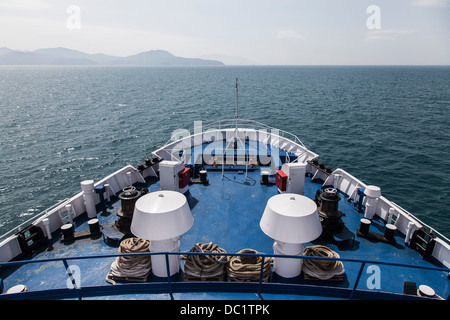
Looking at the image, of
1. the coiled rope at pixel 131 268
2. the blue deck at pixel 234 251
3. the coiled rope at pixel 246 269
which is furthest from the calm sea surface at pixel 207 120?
the coiled rope at pixel 246 269

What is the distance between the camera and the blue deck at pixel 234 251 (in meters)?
6.93

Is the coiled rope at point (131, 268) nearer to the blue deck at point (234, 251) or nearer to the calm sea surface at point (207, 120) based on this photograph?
the blue deck at point (234, 251)

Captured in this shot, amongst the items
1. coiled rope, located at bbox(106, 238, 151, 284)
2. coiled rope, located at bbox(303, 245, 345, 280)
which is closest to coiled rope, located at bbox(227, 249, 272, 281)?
coiled rope, located at bbox(303, 245, 345, 280)

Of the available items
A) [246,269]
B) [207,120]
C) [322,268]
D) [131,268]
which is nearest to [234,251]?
[246,269]

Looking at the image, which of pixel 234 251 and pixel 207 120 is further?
pixel 207 120

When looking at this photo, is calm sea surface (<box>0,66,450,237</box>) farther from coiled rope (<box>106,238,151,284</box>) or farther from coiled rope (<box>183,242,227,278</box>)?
coiled rope (<box>183,242,227,278</box>)

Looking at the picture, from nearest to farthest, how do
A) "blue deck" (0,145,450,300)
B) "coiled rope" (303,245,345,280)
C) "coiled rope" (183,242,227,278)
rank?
1. "blue deck" (0,145,450,300)
2. "coiled rope" (183,242,227,278)
3. "coiled rope" (303,245,345,280)

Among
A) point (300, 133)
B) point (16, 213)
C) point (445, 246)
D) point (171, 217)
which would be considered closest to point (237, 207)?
point (171, 217)

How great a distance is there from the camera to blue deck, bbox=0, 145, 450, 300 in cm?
693

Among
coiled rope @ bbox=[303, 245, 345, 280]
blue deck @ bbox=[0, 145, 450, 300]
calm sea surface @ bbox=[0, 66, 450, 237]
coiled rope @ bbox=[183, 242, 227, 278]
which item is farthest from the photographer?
calm sea surface @ bbox=[0, 66, 450, 237]

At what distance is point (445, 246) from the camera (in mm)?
9398

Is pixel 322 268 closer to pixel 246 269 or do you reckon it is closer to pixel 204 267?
pixel 246 269

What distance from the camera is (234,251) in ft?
32.6
